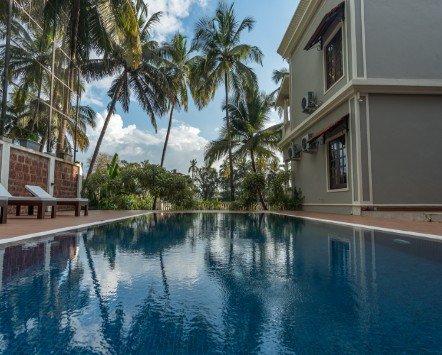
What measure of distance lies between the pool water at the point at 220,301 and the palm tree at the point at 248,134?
1820cm

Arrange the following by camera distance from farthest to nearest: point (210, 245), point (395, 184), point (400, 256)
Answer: point (395, 184), point (210, 245), point (400, 256)

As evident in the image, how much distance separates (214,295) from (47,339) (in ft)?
3.13

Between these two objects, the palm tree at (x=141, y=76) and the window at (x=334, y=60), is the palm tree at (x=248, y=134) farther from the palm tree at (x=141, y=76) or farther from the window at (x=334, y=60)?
the window at (x=334, y=60)

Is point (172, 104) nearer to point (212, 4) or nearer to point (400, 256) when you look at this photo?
point (212, 4)

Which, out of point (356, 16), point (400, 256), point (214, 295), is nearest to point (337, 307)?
point (214, 295)

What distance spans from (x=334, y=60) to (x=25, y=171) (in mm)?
10129

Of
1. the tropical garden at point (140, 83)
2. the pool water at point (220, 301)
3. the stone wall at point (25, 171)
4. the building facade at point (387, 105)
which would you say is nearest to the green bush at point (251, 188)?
the tropical garden at point (140, 83)

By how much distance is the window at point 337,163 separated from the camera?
408 inches

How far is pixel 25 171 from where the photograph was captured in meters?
9.23

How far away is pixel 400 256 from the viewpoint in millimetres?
3260

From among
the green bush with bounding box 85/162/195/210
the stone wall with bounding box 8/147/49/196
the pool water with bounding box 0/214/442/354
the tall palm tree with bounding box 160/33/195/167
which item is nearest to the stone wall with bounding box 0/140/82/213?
the stone wall with bounding box 8/147/49/196

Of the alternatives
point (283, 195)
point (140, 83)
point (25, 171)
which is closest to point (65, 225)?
point (25, 171)

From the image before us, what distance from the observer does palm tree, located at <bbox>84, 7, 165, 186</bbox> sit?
770 inches

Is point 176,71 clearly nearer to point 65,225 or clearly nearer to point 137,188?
point 137,188
